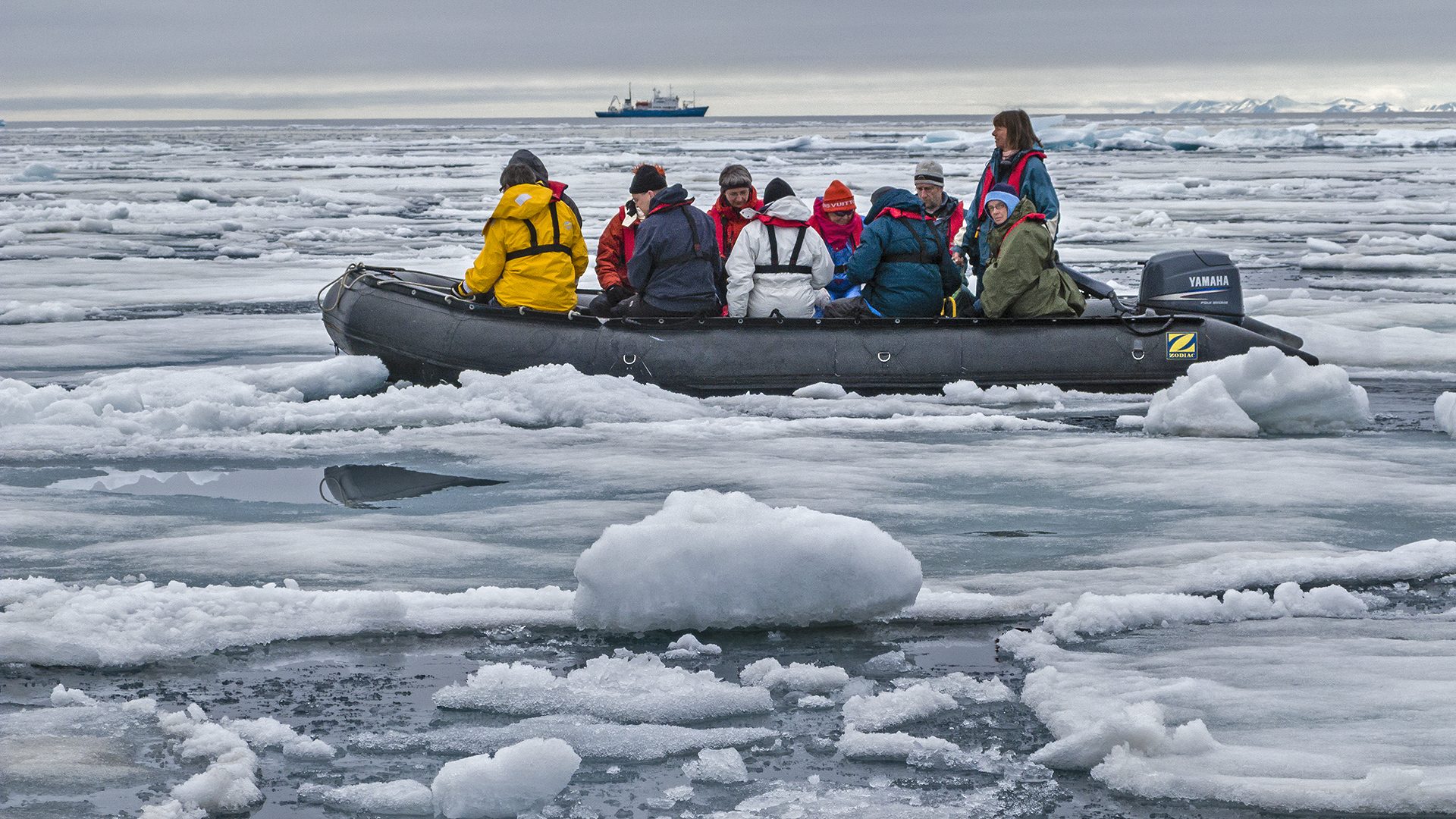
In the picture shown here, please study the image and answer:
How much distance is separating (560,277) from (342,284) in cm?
182

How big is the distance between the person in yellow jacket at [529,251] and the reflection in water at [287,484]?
1.98 m

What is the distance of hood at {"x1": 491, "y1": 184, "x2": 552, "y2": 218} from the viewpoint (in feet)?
24.9

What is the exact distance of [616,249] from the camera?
27.1ft

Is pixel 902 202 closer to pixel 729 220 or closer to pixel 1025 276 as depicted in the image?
pixel 1025 276

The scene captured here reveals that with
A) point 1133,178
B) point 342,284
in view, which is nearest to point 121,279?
point 342,284

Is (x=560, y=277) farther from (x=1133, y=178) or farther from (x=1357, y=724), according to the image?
(x=1133, y=178)

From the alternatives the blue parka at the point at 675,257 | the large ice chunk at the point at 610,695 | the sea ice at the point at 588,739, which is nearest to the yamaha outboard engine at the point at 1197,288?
the blue parka at the point at 675,257

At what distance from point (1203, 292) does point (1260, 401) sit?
4.08 feet

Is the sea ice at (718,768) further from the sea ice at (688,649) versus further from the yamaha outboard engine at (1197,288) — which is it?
the yamaha outboard engine at (1197,288)

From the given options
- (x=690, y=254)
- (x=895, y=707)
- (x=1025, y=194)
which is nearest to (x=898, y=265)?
(x=1025, y=194)

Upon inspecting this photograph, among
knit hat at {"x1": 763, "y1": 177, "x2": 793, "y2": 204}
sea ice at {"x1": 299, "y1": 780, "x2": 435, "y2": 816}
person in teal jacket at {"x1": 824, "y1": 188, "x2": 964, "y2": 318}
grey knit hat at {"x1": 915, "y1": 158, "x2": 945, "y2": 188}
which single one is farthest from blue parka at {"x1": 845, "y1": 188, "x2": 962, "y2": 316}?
sea ice at {"x1": 299, "y1": 780, "x2": 435, "y2": 816}

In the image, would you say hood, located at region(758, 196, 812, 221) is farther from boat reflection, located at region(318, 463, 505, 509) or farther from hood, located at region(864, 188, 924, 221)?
boat reflection, located at region(318, 463, 505, 509)

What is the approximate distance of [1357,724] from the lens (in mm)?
3369

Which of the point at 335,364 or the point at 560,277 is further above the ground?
the point at 560,277
